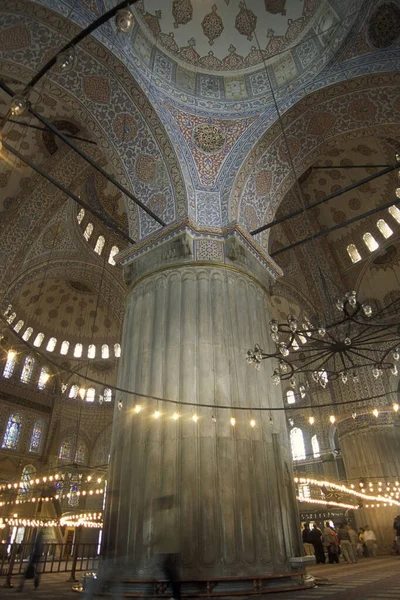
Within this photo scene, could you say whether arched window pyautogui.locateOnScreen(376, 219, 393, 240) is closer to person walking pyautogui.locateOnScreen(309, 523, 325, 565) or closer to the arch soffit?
the arch soffit

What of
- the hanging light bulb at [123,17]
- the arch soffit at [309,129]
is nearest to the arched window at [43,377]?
the arch soffit at [309,129]

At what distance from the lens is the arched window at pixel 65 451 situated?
17.6 metres

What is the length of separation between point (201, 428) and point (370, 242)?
10.1 meters

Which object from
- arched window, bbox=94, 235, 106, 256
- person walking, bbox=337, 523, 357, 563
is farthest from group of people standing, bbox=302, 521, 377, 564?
arched window, bbox=94, 235, 106, 256

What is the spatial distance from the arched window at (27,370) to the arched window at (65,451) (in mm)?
3343

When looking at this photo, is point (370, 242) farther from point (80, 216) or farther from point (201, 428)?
point (201, 428)

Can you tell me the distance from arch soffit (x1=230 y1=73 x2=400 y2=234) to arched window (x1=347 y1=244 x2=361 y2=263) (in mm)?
5154

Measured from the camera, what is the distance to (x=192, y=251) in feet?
24.1

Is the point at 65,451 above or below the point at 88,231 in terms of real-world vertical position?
below

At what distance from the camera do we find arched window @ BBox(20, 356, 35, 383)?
57.1 feet

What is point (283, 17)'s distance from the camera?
8.52 meters

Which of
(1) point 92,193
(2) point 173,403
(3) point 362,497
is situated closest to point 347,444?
(3) point 362,497

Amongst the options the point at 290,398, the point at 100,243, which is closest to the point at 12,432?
the point at 100,243

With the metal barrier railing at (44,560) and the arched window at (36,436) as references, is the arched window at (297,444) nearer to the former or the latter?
the metal barrier railing at (44,560)
